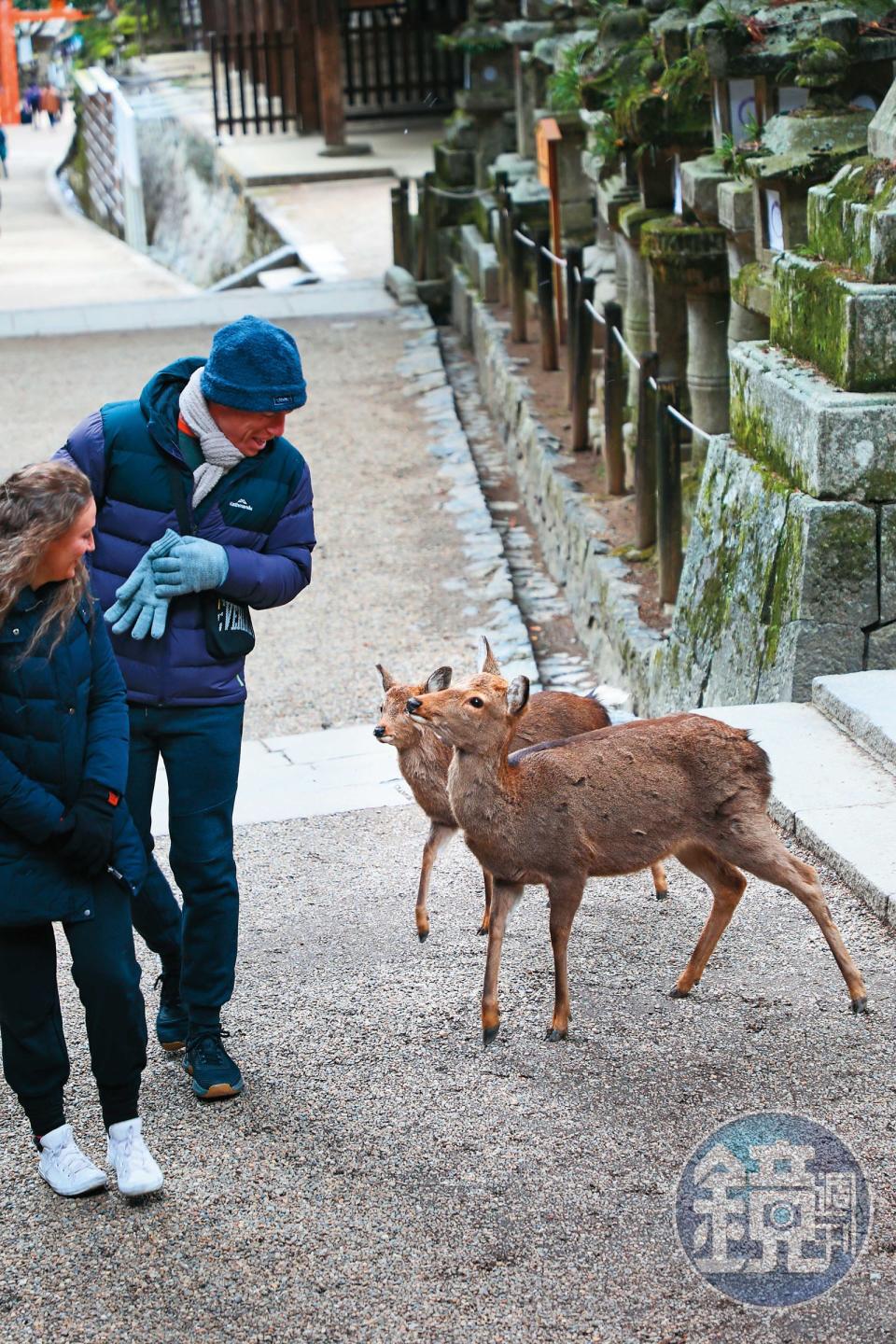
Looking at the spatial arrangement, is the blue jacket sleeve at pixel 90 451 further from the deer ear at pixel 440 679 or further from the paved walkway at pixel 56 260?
the paved walkway at pixel 56 260

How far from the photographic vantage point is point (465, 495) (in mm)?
11500

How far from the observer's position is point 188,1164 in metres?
3.43

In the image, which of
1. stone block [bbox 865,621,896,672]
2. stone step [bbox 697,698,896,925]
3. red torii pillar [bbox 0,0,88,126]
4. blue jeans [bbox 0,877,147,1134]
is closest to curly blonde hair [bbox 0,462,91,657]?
blue jeans [bbox 0,877,147,1134]

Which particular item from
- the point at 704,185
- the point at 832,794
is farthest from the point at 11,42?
the point at 832,794

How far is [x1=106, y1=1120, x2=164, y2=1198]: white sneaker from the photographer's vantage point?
3.26 meters

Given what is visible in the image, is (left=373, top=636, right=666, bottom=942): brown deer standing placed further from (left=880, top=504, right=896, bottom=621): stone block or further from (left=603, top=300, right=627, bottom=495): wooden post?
(left=603, top=300, right=627, bottom=495): wooden post

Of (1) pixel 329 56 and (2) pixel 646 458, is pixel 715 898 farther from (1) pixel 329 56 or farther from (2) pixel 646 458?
(1) pixel 329 56

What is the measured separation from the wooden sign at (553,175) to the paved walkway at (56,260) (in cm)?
752

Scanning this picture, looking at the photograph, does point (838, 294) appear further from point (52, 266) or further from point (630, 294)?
point (52, 266)

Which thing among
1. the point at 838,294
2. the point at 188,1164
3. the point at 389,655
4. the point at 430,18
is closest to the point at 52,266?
the point at 430,18

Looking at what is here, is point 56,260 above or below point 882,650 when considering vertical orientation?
below

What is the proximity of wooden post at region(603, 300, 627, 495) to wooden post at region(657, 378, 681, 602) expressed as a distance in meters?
1.64

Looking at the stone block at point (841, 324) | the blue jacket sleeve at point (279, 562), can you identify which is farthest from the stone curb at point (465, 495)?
the blue jacket sleeve at point (279, 562)

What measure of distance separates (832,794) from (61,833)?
2353 millimetres
